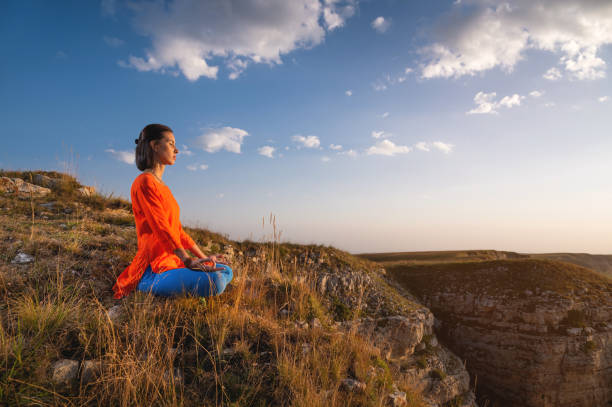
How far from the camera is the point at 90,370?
259 centimetres

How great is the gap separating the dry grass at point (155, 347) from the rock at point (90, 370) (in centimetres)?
5

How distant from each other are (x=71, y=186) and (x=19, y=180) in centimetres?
162

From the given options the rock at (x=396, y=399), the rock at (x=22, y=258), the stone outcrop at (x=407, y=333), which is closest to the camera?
the rock at (x=396, y=399)

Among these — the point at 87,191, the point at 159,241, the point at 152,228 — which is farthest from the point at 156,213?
the point at 87,191

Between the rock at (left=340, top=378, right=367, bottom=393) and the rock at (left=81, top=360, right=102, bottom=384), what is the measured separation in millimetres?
2586

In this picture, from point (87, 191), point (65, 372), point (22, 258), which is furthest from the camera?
point (87, 191)

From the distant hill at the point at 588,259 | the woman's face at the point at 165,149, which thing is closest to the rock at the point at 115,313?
the woman's face at the point at 165,149

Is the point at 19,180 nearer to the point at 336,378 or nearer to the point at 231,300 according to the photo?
the point at 231,300

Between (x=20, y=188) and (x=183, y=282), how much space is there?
12069 mm

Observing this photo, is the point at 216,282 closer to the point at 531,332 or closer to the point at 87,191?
the point at 87,191

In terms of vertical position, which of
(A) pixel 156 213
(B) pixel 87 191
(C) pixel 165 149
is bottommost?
(A) pixel 156 213

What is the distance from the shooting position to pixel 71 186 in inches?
466

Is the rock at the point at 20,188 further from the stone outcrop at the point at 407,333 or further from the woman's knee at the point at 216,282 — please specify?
the woman's knee at the point at 216,282

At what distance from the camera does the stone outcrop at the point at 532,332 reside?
1234 cm
